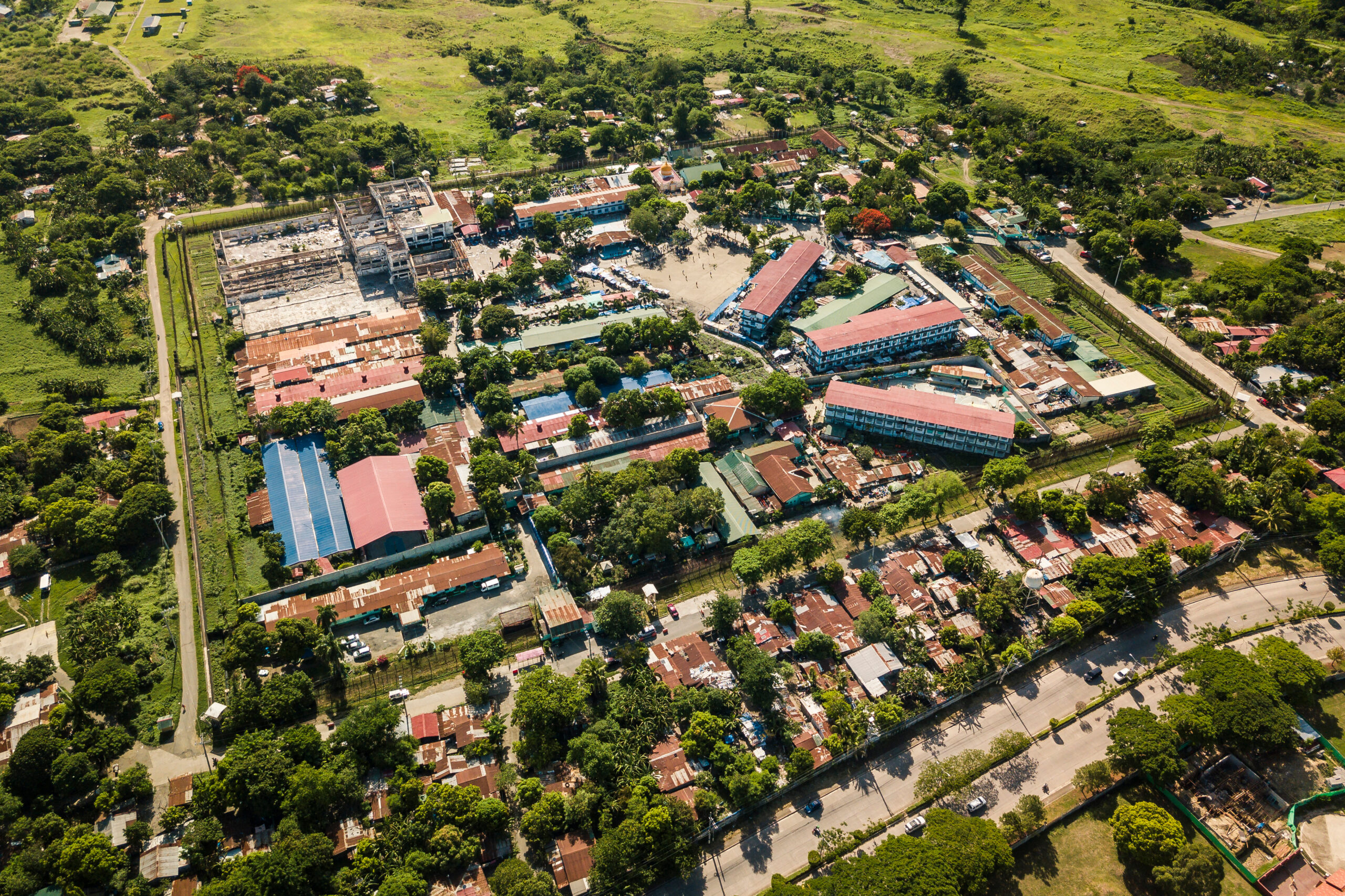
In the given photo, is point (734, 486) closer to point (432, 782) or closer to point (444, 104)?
point (432, 782)

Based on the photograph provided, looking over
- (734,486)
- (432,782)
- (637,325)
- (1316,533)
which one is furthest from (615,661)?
(1316,533)

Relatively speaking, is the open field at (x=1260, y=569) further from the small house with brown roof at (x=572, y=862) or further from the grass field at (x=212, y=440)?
the grass field at (x=212, y=440)

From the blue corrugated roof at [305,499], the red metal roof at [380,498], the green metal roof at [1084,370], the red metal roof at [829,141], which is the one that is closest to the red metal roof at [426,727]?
the red metal roof at [380,498]

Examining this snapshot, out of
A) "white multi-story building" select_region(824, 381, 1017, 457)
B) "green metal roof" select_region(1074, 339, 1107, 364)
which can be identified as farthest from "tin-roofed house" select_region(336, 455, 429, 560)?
"green metal roof" select_region(1074, 339, 1107, 364)

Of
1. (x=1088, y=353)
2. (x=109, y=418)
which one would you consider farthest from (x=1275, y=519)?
(x=109, y=418)

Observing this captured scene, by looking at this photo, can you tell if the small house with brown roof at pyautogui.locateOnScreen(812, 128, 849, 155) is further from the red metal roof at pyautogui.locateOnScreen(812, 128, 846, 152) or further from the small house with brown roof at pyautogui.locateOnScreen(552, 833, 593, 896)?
the small house with brown roof at pyautogui.locateOnScreen(552, 833, 593, 896)
